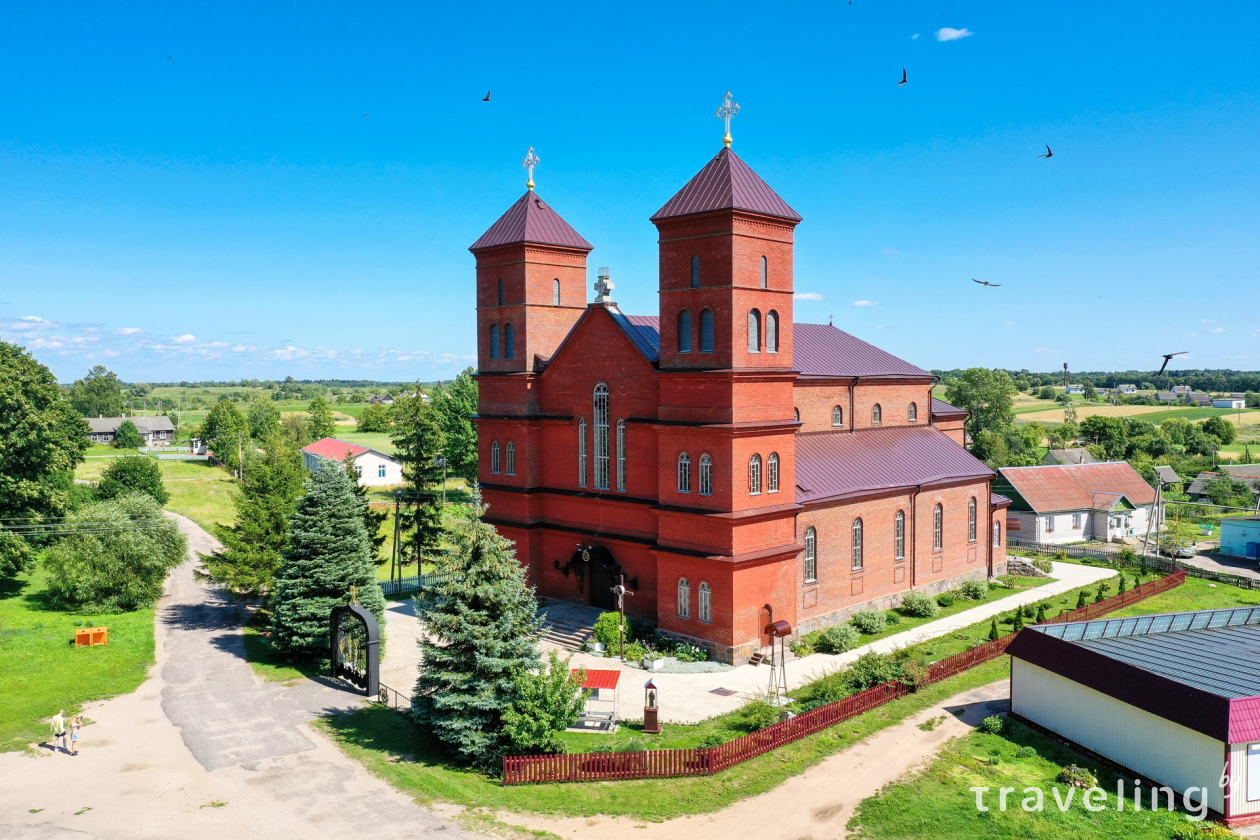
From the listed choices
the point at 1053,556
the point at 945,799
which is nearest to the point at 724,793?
the point at 945,799

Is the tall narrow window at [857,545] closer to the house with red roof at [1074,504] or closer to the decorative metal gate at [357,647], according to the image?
the decorative metal gate at [357,647]

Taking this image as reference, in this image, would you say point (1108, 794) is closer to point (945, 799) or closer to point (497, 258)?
point (945, 799)

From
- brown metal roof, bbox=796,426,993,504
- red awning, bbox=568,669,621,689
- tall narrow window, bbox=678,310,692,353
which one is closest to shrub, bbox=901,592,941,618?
brown metal roof, bbox=796,426,993,504

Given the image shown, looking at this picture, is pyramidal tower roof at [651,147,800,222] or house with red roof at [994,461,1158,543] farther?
house with red roof at [994,461,1158,543]

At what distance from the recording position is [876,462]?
34812 millimetres

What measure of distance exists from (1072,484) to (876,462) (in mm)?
24070

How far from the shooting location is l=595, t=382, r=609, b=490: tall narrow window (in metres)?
31.2

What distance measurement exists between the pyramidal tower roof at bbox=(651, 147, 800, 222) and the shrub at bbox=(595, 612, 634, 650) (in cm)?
1359

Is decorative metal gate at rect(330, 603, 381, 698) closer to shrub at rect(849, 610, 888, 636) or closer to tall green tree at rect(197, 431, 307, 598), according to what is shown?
tall green tree at rect(197, 431, 307, 598)

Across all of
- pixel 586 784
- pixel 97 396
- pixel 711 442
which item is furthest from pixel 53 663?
pixel 97 396

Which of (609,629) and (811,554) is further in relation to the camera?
(811,554)

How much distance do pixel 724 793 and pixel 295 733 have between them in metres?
11.7

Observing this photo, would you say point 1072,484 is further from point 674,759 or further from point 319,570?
point 319,570

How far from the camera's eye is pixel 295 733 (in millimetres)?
22031
